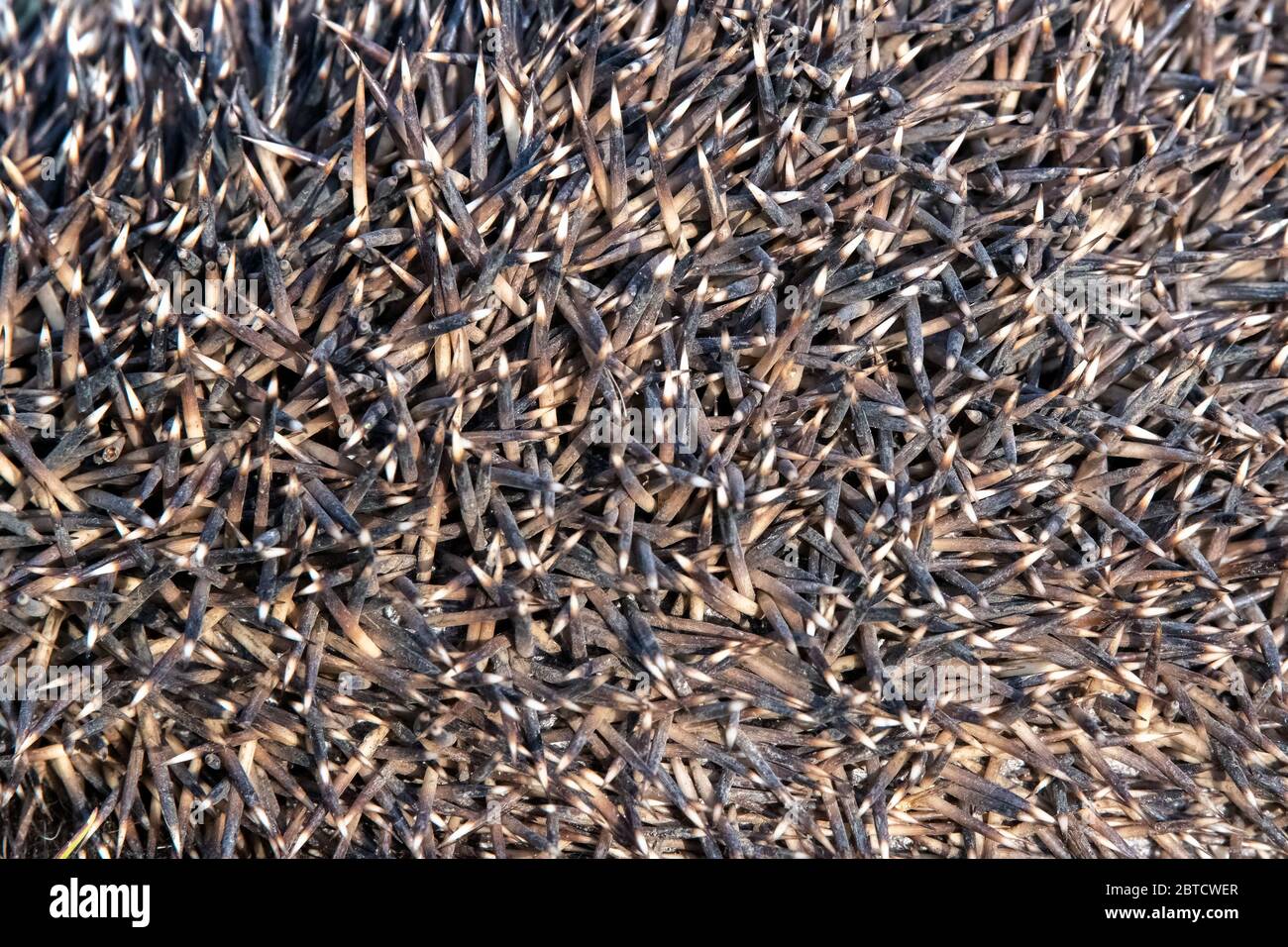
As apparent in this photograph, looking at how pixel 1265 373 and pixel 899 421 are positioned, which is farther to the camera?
pixel 1265 373

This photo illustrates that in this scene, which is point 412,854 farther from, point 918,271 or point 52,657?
point 918,271

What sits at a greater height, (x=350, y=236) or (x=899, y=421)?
(x=350, y=236)

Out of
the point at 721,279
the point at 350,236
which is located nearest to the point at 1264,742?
the point at 721,279

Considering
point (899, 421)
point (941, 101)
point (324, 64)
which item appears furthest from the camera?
point (324, 64)

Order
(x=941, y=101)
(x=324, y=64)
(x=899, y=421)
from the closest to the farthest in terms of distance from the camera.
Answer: (x=899, y=421), (x=941, y=101), (x=324, y=64)

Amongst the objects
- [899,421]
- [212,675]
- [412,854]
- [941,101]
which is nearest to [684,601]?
[899,421]

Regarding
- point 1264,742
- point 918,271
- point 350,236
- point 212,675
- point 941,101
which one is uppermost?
point 941,101
